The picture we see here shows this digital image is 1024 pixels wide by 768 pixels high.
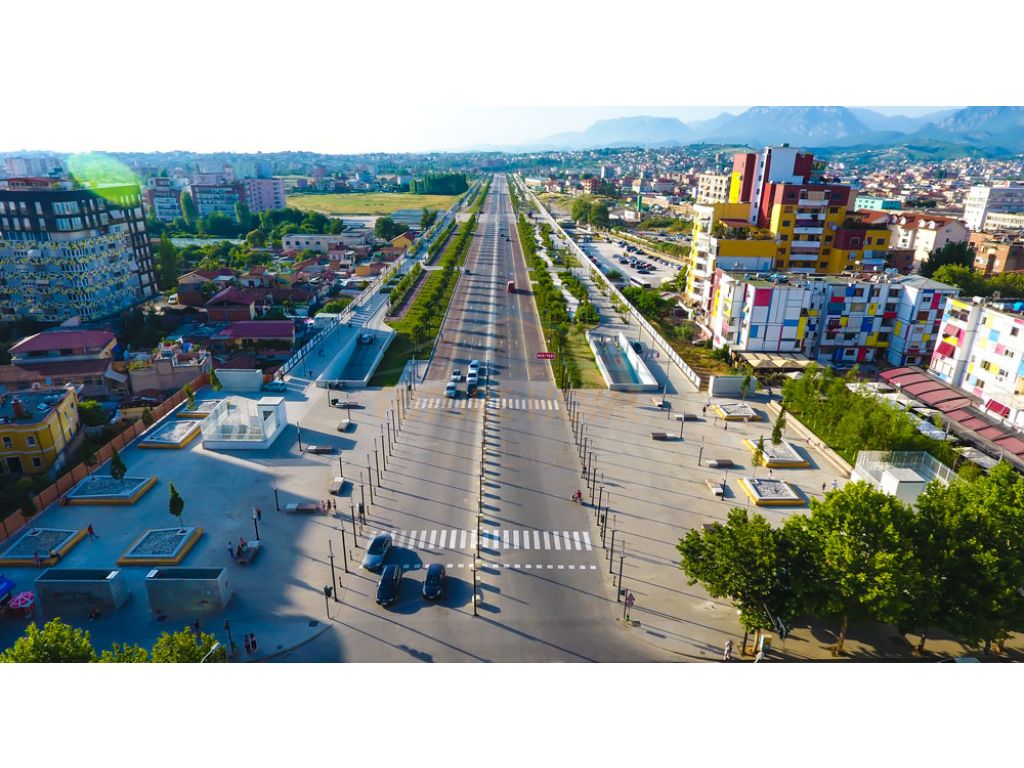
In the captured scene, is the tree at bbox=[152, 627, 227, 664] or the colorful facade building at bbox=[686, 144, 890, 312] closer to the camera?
the tree at bbox=[152, 627, 227, 664]

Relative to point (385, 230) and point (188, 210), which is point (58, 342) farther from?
point (188, 210)

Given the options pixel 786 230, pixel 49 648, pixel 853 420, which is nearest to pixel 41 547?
pixel 49 648

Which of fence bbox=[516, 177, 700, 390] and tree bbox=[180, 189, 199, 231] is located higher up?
tree bbox=[180, 189, 199, 231]

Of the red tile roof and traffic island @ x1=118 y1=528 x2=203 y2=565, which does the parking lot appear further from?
traffic island @ x1=118 y1=528 x2=203 y2=565

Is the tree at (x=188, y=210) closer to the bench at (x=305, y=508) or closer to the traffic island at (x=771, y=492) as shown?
the bench at (x=305, y=508)

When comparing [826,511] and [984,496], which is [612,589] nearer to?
[826,511]

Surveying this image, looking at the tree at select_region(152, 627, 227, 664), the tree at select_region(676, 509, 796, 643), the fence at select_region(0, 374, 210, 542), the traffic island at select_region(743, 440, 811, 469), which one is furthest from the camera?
the traffic island at select_region(743, 440, 811, 469)

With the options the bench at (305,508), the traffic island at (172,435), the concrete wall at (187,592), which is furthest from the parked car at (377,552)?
the traffic island at (172,435)

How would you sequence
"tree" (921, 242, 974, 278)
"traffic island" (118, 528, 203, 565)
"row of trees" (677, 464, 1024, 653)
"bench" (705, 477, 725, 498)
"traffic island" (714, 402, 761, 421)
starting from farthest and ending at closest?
"tree" (921, 242, 974, 278)
"traffic island" (714, 402, 761, 421)
"bench" (705, 477, 725, 498)
"traffic island" (118, 528, 203, 565)
"row of trees" (677, 464, 1024, 653)

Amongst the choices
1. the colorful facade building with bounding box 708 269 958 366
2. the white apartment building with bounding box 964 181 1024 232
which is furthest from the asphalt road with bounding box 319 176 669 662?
the white apartment building with bounding box 964 181 1024 232
